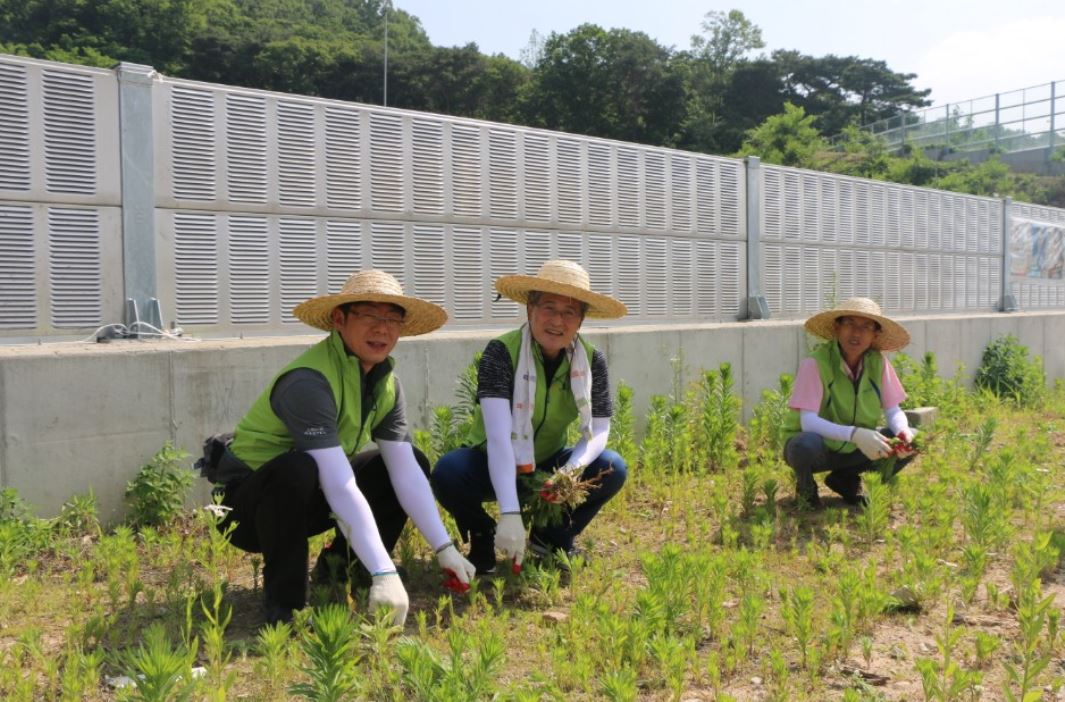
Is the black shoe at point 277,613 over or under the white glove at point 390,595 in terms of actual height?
under

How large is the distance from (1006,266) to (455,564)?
1162 centimetres

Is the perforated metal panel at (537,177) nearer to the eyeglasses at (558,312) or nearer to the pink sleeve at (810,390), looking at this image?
the pink sleeve at (810,390)

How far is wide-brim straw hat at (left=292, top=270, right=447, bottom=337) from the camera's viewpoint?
141 inches

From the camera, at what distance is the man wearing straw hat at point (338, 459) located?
3383 mm

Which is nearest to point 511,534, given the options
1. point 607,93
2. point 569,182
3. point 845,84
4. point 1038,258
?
point 569,182

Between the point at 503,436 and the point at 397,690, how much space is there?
1.40m

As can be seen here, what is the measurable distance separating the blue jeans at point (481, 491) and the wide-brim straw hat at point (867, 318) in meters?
1.78

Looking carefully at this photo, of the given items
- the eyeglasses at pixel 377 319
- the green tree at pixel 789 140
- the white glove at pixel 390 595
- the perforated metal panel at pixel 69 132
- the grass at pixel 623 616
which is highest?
the green tree at pixel 789 140

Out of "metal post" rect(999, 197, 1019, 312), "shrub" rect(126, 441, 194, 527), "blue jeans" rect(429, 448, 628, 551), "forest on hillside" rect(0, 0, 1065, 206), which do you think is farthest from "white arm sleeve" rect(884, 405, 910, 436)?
"forest on hillside" rect(0, 0, 1065, 206)

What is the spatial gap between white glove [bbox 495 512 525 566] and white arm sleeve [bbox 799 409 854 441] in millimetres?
2165

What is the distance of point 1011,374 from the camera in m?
11.0

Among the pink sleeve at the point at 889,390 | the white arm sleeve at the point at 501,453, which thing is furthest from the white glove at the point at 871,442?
the white arm sleeve at the point at 501,453

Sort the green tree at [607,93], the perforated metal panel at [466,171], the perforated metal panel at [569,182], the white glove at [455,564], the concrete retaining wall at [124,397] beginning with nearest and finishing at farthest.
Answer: the white glove at [455,564], the concrete retaining wall at [124,397], the perforated metal panel at [466,171], the perforated metal panel at [569,182], the green tree at [607,93]

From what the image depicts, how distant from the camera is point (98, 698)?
2.94 meters
